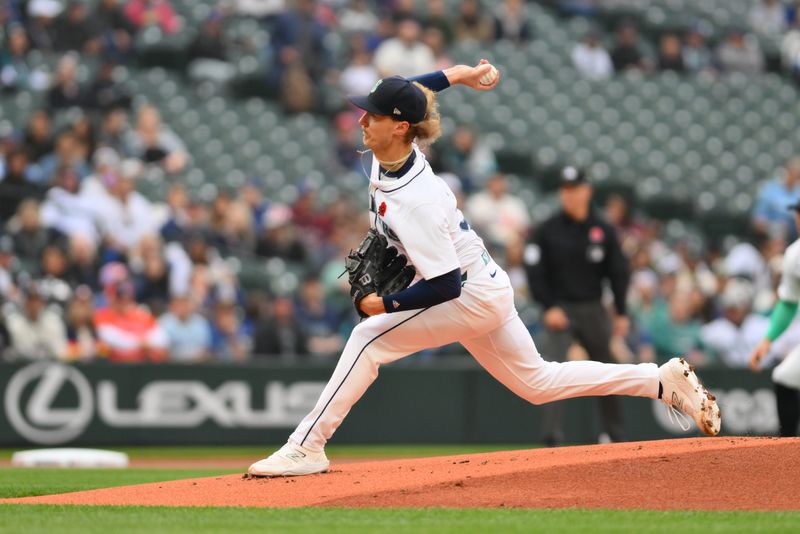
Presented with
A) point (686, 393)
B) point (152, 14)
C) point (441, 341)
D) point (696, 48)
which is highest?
point (696, 48)

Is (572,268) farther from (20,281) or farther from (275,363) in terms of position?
(20,281)

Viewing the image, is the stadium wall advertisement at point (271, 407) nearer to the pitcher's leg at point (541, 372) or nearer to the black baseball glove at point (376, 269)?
the pitcher's leg at point (541, 372)

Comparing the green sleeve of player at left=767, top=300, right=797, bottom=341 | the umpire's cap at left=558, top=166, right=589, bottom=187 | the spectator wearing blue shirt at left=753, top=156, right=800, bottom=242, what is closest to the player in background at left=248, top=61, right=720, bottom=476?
the green sleeve of player at left=767, top=300, right=797, bottom=341

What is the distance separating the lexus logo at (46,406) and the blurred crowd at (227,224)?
1.10 ft

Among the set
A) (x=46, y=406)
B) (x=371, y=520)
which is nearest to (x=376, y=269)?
(x=371, y=520)

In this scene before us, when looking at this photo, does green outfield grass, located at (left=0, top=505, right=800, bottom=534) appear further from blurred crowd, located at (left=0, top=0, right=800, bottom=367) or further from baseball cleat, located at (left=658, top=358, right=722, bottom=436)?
blurred crowd, located at (left=0, top=0, right=800, bottom=367)

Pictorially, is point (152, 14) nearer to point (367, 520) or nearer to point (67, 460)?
point (67, 460)

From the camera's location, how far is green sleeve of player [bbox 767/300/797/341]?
8.85 m

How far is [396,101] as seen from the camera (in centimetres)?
660

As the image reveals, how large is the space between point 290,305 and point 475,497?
304 inches

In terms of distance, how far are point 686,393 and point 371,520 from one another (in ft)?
7.26

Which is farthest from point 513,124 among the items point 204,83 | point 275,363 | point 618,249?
point 618,249

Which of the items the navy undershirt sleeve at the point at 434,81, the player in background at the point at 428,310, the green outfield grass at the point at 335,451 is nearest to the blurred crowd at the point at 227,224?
the green outfield grass at the point at 335,451

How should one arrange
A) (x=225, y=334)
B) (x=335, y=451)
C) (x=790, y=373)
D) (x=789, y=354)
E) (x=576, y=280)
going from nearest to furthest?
(x=790, y=373), (x=789, y=354), (x=576, y=280), (x=335, y=451), (x=225, y=334)
